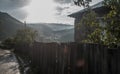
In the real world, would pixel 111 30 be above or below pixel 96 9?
below

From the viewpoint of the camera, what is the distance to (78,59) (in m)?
7.32

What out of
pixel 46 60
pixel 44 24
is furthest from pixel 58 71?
pixel 44 24

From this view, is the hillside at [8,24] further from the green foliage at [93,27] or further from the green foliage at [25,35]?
the green foliage at [93,27]

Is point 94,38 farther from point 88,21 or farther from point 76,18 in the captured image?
point 76,18

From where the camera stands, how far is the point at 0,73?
42.2 ft

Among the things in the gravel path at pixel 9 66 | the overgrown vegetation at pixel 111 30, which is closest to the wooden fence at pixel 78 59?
the overgrown vegetation at pixel 111 30

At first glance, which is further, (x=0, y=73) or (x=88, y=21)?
(x=0, y=73)

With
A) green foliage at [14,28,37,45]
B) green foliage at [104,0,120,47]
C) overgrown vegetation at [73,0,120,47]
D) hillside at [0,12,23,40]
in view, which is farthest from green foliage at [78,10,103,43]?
hillside at [0,12,23,40]

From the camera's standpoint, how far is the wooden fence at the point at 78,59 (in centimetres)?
573

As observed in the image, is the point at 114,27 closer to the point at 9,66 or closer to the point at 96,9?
the point at 96,9

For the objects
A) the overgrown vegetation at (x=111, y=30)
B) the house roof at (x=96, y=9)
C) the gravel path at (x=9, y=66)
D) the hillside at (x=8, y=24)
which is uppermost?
the hillside at (x=8, y=24)

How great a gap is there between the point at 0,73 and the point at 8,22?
294 feet

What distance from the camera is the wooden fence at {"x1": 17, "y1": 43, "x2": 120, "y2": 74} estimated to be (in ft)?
18.8

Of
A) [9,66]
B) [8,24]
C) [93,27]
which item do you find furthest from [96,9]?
[8,24]
